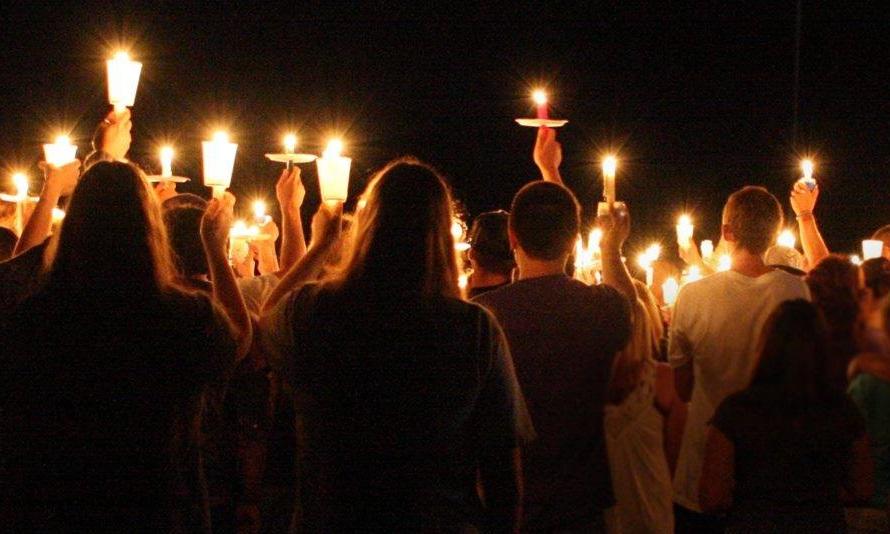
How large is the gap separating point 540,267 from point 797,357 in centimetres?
89

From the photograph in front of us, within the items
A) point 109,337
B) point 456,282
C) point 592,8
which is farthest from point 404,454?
point 592,8

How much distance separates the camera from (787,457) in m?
2.65

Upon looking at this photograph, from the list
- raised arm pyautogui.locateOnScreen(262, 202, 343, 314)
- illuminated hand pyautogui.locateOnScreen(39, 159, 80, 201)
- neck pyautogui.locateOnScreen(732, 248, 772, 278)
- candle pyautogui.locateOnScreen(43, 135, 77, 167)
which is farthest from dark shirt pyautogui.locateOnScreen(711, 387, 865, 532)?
candle pyautogui.locateOnScreen(43, 135, 77, 167)

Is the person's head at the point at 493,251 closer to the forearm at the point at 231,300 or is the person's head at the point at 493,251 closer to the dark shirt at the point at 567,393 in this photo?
the dark shirt at the point at 567,393

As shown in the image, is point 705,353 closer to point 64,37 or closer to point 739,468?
point 739,468

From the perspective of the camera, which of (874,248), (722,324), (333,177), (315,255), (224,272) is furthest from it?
(874,248)

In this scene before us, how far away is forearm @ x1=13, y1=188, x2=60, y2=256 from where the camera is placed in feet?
11.8

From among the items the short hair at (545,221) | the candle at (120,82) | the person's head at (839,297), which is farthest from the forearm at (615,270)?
the candle at (120,82)

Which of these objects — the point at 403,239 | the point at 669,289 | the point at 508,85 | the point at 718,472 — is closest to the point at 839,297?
the point at 718,472

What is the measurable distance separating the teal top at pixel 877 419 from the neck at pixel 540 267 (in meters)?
0.97

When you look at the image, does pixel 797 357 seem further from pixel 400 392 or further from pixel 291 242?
pixel 291 242

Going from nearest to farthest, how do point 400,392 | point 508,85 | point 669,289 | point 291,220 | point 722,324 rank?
point 400,392 → point 722,324 → point 291,220 → point 669,289 → point 508,85

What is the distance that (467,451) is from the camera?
8.27 feet

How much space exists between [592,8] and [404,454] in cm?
1465
